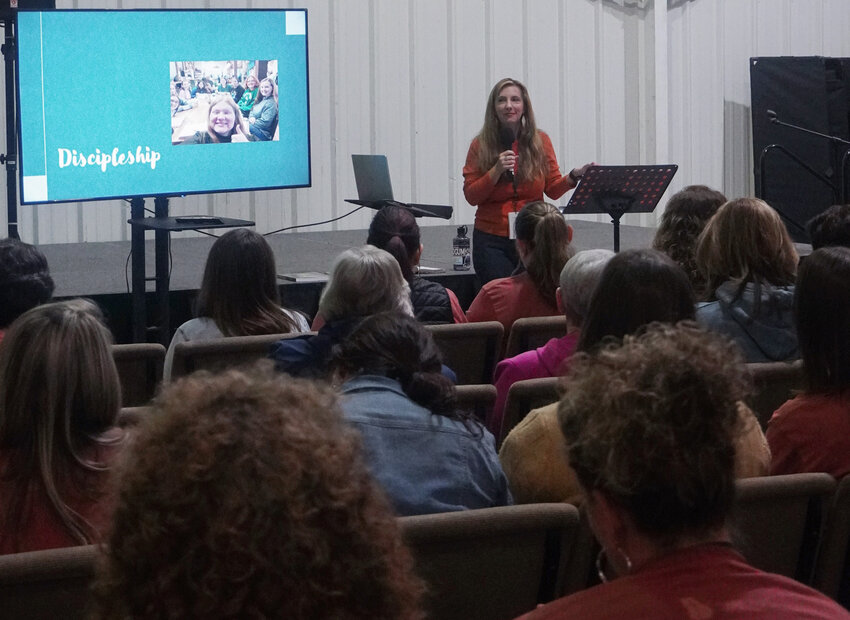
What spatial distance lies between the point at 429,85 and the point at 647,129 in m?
1.86

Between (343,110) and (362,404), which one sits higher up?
(343,110)

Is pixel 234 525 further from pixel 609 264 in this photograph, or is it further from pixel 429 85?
pixel 429 85

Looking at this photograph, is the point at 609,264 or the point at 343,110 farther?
the point at 343,110

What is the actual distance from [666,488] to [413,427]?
98 centimetres

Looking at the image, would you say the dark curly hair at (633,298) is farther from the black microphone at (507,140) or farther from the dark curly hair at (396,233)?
the black microphone at (507,140)

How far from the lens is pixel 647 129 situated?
31.0ft

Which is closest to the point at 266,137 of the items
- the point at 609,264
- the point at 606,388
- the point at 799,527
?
the point at 609,264

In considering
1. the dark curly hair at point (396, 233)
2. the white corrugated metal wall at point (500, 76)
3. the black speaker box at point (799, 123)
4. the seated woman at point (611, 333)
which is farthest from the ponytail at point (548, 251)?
the black speaker box at point (799, 123)

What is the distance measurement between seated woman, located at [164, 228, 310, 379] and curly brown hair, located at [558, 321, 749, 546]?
2.41 m

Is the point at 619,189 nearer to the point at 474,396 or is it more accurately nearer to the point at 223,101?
the point at 223,101

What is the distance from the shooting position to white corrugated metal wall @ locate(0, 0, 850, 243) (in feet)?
27.5

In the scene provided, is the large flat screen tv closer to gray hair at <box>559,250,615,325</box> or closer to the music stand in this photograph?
the music stand

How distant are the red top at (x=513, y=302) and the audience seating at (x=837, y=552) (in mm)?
1985

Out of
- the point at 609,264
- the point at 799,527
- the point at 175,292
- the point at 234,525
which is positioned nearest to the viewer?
the point at 234,525
